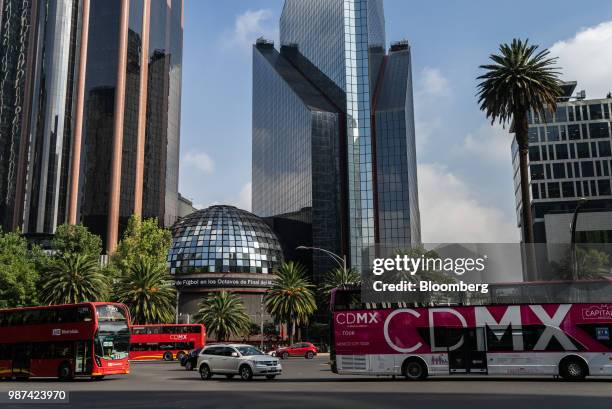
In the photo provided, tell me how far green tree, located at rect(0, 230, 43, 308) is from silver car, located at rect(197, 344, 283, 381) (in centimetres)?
4502

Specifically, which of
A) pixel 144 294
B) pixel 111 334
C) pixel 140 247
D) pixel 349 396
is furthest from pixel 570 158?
pixel 349 396

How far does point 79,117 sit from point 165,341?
263 ft

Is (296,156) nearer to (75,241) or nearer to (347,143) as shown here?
(347,143)

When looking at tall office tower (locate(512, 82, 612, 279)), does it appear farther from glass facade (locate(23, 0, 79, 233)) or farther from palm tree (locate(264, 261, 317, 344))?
glass facade (locate(23, 0, 79, 233))

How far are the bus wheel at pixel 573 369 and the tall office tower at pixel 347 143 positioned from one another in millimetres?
78327

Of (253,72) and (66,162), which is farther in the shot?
(253,72)

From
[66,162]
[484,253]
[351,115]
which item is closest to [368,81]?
[351,115]

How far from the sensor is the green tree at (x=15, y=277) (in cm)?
6438

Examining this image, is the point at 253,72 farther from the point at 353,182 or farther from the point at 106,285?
the point at 106,285

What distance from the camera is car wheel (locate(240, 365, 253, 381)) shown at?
2747 centimetres

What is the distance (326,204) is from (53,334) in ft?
288

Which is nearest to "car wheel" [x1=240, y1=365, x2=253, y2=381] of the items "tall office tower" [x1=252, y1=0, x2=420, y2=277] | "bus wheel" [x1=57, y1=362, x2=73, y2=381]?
"bus wheel" [x1=57, y1=362, x2=73, y2=381]

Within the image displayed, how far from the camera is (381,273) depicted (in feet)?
93.4

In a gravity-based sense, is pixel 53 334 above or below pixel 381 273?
below
